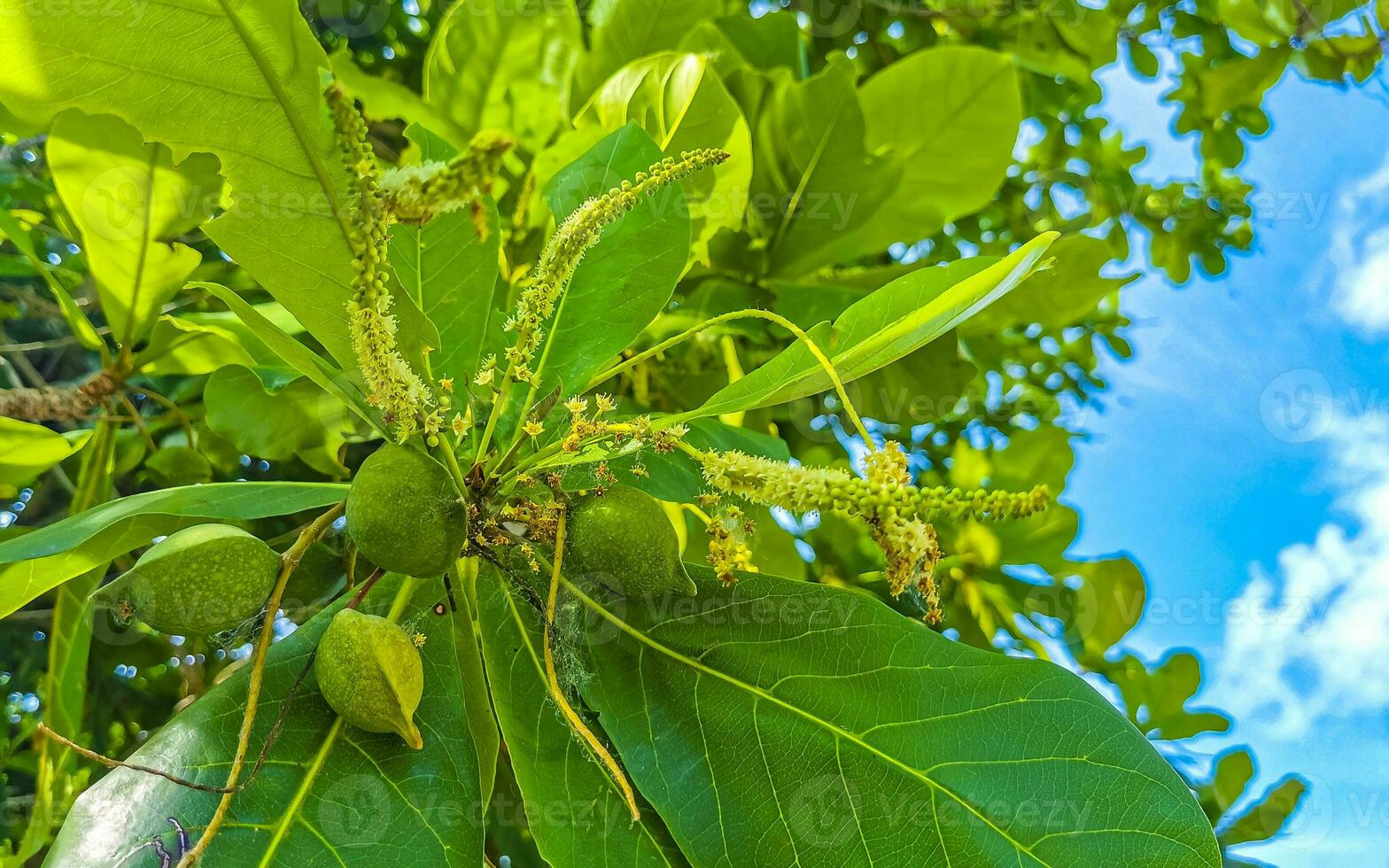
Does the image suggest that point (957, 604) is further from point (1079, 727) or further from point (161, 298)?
point (161, 298)

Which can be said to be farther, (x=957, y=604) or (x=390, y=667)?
(x=957, y=604)

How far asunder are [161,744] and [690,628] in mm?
538

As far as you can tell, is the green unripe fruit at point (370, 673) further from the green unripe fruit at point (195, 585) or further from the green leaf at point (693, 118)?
the green leaf at point (693, 118)

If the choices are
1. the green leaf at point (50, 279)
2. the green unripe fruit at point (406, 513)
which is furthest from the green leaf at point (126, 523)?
the green leaf at point (50, 279)

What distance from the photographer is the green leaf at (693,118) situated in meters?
1.33

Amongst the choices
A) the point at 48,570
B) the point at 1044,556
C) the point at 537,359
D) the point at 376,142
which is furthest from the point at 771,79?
the point at 48,570

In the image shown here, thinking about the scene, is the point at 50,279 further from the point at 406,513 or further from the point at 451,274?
the point at 406,513

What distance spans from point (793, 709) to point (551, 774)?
27 cm

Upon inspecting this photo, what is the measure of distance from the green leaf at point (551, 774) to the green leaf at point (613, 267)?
0.29 meters

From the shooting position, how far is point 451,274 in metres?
1.11

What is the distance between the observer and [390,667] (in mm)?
865

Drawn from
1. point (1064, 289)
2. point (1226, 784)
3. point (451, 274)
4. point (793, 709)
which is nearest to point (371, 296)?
point (451, 274)

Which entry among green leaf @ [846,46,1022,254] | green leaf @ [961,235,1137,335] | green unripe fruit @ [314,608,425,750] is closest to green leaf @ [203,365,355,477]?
green unripe fruit @ [314,608,425,750]

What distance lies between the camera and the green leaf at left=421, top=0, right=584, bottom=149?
164cm
